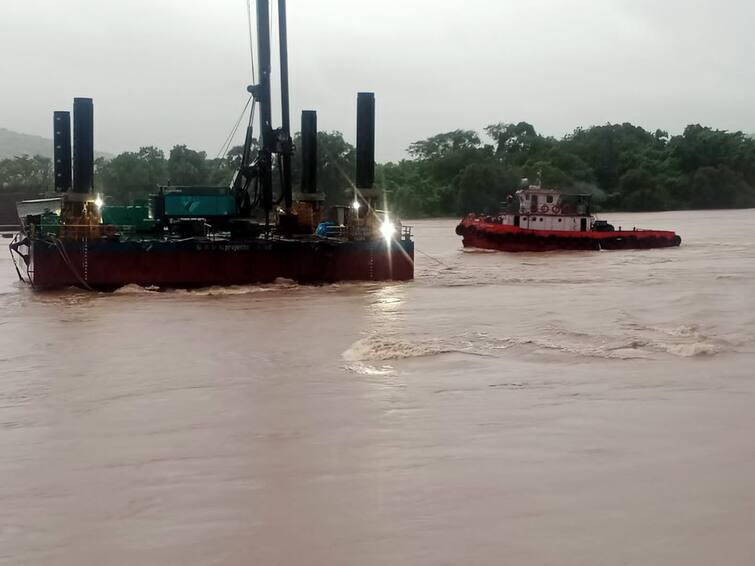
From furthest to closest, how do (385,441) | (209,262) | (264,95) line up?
(264,95)
(209,262)
(385,441)

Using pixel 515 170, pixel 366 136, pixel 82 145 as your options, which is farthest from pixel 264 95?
pixel 515 170

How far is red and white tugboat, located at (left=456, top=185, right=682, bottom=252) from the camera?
38.8 metres

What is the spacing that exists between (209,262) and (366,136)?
6664 millimetres

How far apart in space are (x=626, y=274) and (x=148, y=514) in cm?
2367

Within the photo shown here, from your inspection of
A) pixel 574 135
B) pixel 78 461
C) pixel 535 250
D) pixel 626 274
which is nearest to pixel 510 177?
pixel 574 135

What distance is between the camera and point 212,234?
26797 mm

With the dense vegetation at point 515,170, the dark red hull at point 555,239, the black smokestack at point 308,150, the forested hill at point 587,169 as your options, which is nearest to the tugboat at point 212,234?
the black smokestack at point 308,150

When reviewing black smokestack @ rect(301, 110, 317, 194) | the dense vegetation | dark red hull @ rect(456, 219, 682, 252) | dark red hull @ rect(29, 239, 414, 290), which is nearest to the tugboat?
dark red hull @ rect(29, 239, 414, 290)

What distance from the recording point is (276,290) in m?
24.5

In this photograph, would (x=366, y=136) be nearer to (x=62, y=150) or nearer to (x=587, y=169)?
(x=62, y=150)

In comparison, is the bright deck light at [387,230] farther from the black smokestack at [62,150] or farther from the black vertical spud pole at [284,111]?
the black smokestack at [62,150]

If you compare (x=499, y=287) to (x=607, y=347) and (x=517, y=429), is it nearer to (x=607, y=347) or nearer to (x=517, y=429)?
(x=607, y=347)

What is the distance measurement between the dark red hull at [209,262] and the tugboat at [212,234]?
0.03m

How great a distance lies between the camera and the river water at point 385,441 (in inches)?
223
